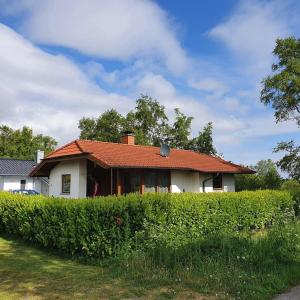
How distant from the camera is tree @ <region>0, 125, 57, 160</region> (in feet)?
214

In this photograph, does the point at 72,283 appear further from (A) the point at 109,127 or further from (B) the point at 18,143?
(B) the point at 18,143

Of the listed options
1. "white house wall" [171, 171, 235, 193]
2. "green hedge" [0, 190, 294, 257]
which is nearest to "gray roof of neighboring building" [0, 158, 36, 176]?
"white house wall" [171, 171, 235, 193]

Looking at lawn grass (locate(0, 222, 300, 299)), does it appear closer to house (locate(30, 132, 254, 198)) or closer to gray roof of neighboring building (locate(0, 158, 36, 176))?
house (locate(30, 132, 254, 198))

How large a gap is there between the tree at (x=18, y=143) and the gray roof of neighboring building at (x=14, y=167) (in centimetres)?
1157

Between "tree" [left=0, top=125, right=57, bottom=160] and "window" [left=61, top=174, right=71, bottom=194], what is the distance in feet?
142

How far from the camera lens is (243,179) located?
30391mm

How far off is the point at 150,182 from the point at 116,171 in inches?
88.0

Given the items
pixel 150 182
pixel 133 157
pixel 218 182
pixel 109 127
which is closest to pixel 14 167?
pixel 109 127

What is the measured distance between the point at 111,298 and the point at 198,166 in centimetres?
1879

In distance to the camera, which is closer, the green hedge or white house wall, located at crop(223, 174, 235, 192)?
the green hedge

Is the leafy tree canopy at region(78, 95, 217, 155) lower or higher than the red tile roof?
higher

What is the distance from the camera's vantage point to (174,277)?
297 inches

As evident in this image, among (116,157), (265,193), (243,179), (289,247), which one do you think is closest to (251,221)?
(265,193)

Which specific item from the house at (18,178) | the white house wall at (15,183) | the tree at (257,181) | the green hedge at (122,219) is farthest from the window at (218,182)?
the white house wall at (15,183)
